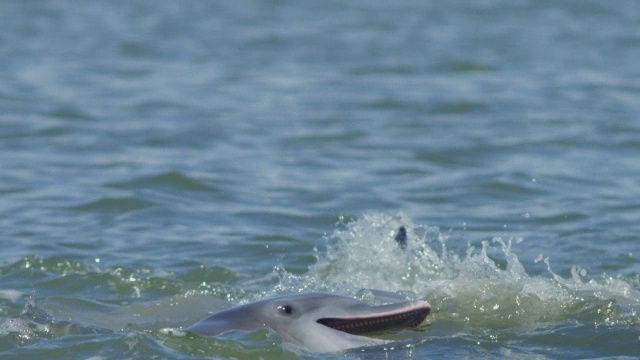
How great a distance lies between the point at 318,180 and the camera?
1174cm

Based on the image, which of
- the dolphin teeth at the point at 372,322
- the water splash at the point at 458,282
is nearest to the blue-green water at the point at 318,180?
the water splash at the point at 458,282

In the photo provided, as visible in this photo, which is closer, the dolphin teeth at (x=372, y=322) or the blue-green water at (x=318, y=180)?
the dolphin teeth at (x=372, y=322)

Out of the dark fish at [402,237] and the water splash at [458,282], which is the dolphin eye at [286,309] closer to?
the water splash at [458,282]

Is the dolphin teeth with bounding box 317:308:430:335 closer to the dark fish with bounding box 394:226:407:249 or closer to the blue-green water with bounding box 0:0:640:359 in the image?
the blue-green water with bounding box 0:0:640:359

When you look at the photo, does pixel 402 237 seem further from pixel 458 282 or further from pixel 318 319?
pixel 318 319

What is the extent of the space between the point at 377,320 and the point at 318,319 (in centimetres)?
32

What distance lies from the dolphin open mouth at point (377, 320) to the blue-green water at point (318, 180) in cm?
16

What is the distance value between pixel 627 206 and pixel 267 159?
147 inches

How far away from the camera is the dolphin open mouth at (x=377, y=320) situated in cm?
653

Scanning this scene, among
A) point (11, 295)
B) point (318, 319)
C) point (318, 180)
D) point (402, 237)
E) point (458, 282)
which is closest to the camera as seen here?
point (318, 319)

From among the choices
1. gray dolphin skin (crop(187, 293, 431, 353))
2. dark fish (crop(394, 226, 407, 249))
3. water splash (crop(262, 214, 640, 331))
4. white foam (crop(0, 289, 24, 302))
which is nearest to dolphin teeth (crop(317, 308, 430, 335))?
gray dolphin skin (crop(187, 293, 431, 353))

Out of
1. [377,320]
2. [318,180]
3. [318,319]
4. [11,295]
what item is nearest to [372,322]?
[377,320]

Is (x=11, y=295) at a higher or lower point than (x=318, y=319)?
lower

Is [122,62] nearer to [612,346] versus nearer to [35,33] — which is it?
[35,33]
